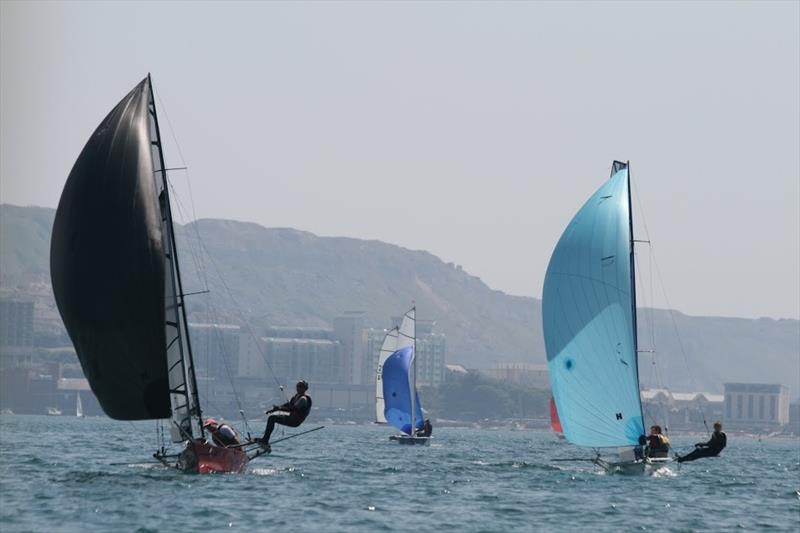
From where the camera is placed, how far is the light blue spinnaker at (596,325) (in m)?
46.4

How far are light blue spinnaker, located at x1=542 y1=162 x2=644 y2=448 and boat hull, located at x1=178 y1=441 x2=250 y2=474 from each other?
1093 centimetres

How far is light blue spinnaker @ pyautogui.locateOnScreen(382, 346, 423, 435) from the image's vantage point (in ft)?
277

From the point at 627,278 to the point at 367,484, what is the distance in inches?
383

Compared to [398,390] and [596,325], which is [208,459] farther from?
[398,390]

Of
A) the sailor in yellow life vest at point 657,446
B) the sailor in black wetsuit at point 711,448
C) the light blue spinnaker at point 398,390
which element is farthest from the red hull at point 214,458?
the light blue spinnaker at point 398,390

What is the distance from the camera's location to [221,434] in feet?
132

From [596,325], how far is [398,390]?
1532 inches

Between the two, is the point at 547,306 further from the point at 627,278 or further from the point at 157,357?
the point at 157,357

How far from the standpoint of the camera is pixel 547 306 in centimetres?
4722

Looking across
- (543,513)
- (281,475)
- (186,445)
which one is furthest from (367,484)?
(543,513)

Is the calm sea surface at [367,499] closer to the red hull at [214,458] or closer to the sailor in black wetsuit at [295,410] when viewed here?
the red hull at [214,458]

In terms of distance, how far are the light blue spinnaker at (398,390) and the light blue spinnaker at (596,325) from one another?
3780cm

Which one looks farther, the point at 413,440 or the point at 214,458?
the point at 413,440

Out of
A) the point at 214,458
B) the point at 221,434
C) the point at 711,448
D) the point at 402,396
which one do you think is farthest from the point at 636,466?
the point at 402,396
